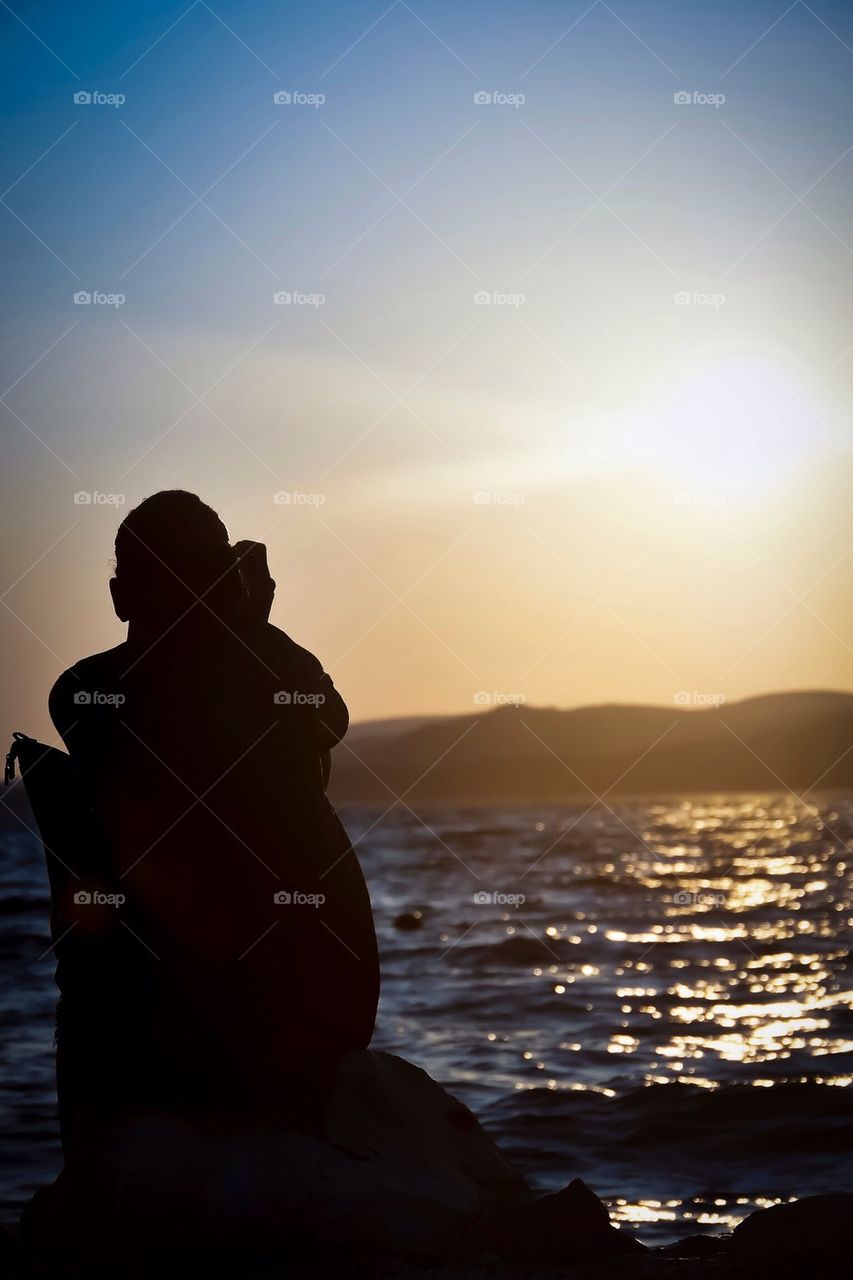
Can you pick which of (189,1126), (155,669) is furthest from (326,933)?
(155,669)

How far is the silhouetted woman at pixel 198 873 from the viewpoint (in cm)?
590

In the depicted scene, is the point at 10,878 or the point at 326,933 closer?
the point at 326,933

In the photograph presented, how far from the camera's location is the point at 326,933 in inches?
241

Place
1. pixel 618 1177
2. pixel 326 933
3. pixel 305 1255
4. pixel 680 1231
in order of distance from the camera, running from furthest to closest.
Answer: pixel 618 1177, pixel 680 1231, pixel 326 933, pixel 305 1255

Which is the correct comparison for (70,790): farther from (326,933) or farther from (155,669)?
(326,933)

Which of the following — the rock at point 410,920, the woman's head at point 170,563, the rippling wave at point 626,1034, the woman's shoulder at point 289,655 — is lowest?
the rippling wave at point 626,1034

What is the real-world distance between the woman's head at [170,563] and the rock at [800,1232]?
10.9 ft

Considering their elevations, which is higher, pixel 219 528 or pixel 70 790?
pixel 219 528

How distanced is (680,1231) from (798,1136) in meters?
2.01

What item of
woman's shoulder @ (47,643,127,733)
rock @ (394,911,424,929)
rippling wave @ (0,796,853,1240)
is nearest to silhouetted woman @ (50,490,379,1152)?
woman's shoulder @ (47,643,127,733)

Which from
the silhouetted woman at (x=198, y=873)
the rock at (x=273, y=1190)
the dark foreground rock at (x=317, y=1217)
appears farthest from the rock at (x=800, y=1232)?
the silhouetted woman at (x=198, y=873)

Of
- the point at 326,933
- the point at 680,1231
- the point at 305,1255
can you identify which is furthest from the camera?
the point at 680,1231

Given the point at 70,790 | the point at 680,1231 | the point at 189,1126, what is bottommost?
the point at 680,1231

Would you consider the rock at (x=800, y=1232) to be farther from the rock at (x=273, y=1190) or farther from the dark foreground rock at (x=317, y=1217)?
the rock at (x=273, y=1190)
